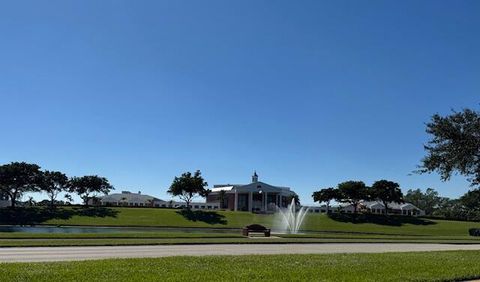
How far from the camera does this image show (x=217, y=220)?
285 feet

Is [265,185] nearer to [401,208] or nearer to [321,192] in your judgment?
[321,192]

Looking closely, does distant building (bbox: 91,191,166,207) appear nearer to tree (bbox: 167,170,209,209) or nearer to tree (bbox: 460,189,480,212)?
tree (bbox: 167,170,209,209)

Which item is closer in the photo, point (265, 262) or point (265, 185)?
point (265, 262)

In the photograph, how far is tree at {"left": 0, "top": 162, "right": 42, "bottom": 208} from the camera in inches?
3824

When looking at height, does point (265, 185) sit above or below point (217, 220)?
above

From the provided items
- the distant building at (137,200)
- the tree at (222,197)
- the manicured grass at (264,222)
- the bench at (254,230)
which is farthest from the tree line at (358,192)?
the bench at (254,230)

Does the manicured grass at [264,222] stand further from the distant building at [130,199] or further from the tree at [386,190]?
the distant building at [130,199]

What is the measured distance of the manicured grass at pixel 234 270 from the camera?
12844 mm

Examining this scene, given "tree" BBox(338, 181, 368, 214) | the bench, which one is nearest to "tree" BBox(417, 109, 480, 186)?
the bench

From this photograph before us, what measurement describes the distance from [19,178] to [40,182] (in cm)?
392

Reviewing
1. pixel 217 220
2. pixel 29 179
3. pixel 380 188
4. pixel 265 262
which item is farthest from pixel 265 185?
pixel 265 262

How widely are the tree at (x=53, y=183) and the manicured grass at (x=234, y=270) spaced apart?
9093cm

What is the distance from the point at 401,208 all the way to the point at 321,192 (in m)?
46.0

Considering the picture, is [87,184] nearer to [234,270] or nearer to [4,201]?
[4,201]
